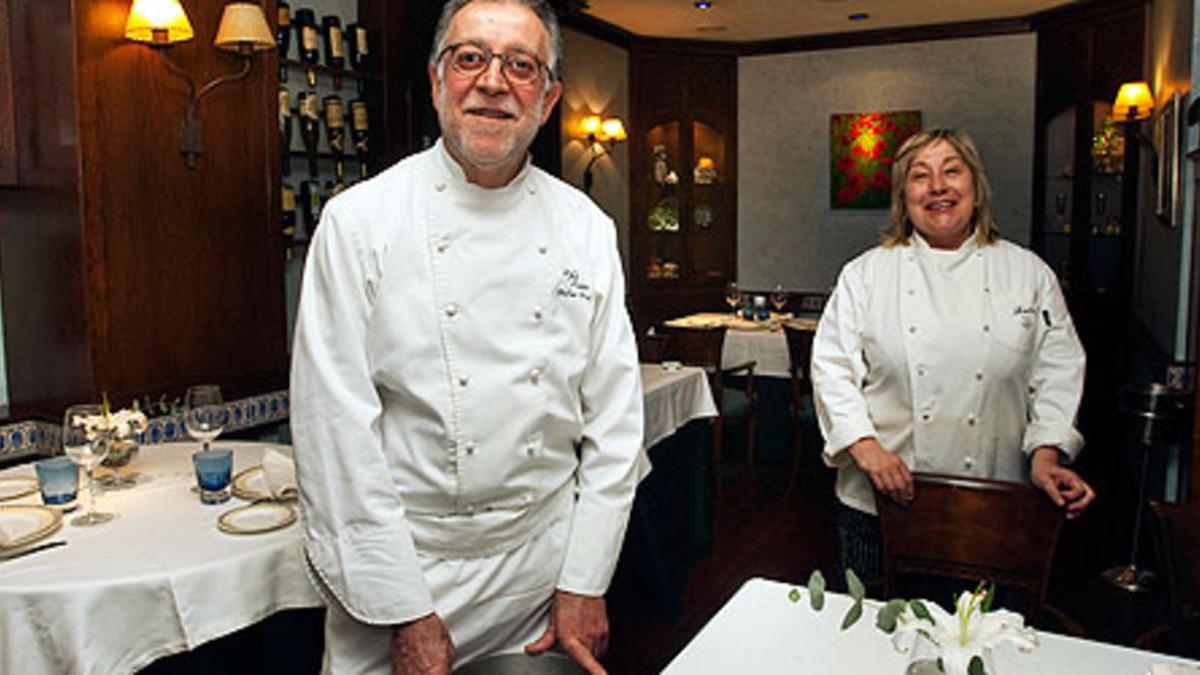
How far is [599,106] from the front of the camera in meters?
7.92

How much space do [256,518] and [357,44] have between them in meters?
3.00

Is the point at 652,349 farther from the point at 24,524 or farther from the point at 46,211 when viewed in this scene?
the point at 24,524

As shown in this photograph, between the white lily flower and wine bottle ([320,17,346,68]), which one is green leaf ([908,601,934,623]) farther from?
wine bottle ([320,17,346,68])

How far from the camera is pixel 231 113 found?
3.64m

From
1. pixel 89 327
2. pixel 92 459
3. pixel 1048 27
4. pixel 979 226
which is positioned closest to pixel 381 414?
pixel 92 459

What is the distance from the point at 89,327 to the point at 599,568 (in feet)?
7.24

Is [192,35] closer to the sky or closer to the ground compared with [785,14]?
closer to the ground

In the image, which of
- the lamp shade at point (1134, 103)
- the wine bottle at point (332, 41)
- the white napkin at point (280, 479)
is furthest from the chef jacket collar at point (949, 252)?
the lamp shade at point (1134, 103)

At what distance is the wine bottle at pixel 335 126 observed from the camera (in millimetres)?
4461

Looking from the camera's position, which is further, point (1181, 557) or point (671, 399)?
point (671, 399)

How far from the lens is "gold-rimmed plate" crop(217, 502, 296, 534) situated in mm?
1985

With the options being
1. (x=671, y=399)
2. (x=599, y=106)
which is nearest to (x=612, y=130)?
(x=599, y=106)

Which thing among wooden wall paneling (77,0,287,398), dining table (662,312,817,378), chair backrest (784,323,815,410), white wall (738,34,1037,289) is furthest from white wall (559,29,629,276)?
wooden wall paneling (77,0,287,398)

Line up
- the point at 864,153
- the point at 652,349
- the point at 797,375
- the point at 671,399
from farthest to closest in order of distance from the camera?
the point at 864,153, the point at 797,375, the point at 652,349, the point at 671,399
